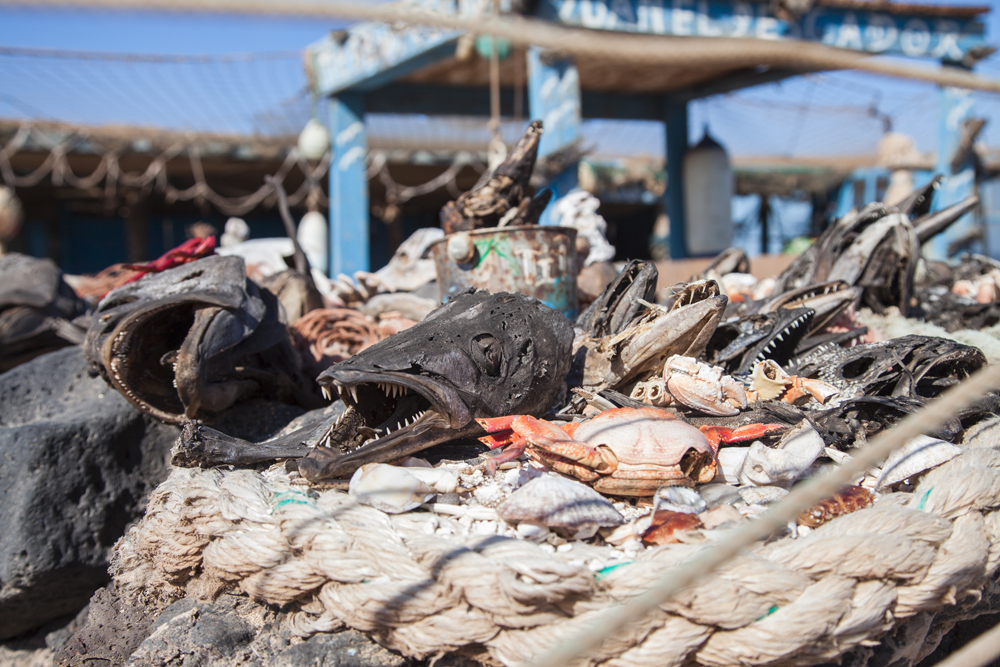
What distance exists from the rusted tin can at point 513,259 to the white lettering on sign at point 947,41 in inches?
265

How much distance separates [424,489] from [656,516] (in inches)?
23.0

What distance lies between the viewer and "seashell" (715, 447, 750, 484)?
1856 millimetres

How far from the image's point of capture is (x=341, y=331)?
3305 mm

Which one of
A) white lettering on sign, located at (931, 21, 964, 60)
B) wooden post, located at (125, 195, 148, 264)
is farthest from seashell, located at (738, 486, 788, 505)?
wooden post, located at (125, 195, 148, 264)

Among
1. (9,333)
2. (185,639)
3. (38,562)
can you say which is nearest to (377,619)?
(185,639)

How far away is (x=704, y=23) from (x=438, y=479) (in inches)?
239

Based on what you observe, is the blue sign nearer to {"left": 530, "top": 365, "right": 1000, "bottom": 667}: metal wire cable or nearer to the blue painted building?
the blue painted building

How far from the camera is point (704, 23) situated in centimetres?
639

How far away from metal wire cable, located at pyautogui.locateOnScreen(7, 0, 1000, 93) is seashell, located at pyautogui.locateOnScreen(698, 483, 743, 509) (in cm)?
104

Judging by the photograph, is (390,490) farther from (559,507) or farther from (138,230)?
(138,230)

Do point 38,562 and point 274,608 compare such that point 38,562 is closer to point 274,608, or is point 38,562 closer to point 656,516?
point 274,608

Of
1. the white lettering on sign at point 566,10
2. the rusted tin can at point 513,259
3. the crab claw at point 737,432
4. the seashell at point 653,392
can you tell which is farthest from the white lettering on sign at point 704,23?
the crab claw at point 737,432

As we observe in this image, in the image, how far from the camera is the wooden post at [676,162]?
8.79 metres

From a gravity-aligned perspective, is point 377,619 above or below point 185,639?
above
